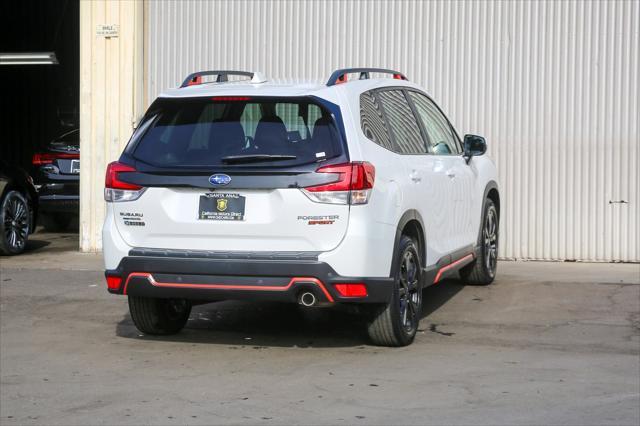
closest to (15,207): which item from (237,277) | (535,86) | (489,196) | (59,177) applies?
(59,177)

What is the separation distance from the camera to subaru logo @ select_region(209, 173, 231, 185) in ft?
25.5

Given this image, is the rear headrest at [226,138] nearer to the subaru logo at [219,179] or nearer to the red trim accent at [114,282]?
the subaru logo at [219,179]

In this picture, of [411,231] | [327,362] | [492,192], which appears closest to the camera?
[327,362]

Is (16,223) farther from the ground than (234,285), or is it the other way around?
(234,285)

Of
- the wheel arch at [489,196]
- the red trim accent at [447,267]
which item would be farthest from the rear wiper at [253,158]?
the wheel arch at [489,196]

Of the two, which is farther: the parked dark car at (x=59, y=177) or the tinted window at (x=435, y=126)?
the parked dark car at (x=59, y=177)

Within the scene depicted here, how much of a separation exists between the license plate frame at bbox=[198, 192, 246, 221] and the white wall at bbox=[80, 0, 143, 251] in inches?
255

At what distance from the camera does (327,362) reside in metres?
7.87

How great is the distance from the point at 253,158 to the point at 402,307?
4.84ft

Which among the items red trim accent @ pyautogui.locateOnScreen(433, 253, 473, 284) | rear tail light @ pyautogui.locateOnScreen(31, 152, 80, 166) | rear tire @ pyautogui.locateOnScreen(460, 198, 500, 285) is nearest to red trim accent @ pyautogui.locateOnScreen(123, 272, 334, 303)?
red trim accent @ pyautogui.locateOnScreen(433, 253, 473, 284)

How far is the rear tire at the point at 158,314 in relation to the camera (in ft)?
28.1

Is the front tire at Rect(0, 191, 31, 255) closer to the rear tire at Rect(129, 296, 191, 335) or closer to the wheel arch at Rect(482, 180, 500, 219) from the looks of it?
the rear tire at Rect(129, 296, 191, 335)

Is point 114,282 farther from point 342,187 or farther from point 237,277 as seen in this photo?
point 342,187

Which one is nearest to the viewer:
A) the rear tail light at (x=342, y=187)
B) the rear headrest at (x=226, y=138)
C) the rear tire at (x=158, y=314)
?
the rear tail light at (x=342, y=187)
